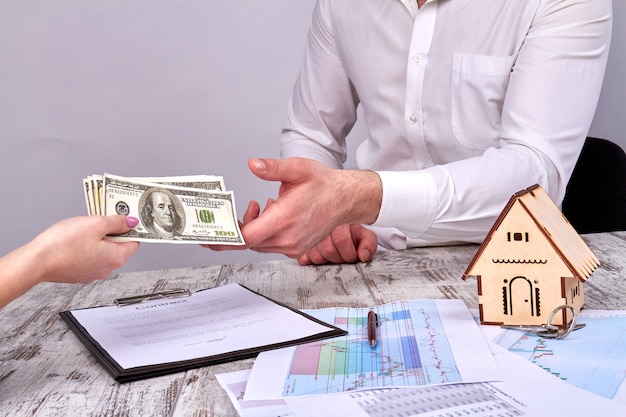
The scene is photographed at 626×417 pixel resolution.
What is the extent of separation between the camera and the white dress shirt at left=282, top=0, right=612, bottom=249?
140 centimetres

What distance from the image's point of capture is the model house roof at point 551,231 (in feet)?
3.23

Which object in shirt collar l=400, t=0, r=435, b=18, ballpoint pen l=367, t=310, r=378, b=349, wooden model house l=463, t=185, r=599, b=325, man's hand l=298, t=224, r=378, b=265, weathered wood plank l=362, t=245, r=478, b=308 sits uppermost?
shirt collar l=400, t=0, r=435, b=18

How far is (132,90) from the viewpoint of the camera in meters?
2.87

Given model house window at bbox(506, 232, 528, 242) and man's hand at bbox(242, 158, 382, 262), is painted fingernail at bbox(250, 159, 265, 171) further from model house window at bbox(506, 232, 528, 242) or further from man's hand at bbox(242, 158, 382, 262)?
model house window at bbox(506, 232, 528, 242)

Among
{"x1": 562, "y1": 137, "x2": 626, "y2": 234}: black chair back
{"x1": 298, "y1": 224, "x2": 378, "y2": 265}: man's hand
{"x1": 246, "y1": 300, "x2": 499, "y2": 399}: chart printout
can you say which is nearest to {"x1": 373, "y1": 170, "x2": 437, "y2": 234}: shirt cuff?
{"x1": 298, "y1": 224, "x2": 378, "y2": 265}: man's hand

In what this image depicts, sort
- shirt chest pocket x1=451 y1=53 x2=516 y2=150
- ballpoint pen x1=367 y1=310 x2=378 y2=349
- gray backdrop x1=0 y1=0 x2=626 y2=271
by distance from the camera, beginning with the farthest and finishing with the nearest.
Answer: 1. gray backdrop x1=0 y1=0 x2=626 y2=271
2. shirt chest pocket x1=451 y1=53 x2=516 y2=150
3. ballpoint pen x1=367 y1=310 x2=378 y2=349

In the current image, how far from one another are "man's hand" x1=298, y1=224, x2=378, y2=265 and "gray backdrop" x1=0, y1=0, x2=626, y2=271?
1.47 meters

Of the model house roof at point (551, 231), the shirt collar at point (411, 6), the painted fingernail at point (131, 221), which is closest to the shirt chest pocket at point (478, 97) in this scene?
the shirt collar at point (411, 6)

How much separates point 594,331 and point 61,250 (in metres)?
0.71

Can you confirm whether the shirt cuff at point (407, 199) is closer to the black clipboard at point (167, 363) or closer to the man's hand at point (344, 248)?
the man's hand at point (344, 248)

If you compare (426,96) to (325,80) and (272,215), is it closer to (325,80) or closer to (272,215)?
(325,80)

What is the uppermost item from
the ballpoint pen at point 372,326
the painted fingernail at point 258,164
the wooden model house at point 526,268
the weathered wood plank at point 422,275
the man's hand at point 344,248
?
the painted fingernail at point 258,164

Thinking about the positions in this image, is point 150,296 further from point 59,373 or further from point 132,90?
point 132,90

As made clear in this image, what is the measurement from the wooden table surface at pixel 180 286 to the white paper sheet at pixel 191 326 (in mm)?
39
